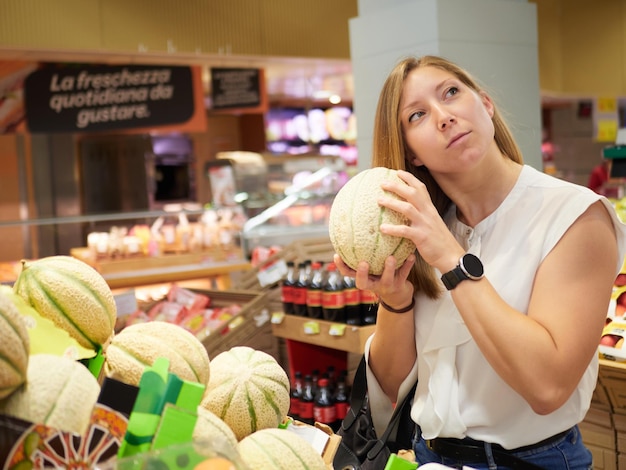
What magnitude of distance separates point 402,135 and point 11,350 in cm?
113

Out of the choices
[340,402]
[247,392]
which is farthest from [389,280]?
[340,402]

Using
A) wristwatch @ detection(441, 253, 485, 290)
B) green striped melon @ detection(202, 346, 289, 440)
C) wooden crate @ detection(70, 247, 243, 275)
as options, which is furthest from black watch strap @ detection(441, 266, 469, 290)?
wooden crate @ detection(70, 247, 243, 275)

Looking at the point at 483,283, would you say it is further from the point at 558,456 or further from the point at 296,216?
the point at 296,216

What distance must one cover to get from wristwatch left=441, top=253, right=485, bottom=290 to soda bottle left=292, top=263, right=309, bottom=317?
2.72 metres

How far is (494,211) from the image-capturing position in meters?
1.77

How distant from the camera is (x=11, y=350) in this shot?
2.96 feet

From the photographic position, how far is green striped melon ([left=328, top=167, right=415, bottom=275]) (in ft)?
5.08

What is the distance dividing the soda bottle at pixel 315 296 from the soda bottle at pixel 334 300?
0.14 ft

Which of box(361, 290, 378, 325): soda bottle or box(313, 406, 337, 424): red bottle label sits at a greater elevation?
box(361, 290, 378, 325): soda bottle

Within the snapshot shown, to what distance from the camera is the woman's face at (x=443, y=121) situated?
1.64 m

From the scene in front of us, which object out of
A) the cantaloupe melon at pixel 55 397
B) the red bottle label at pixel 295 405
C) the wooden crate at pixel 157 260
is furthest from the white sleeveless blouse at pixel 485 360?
the wooden crate at pixel 157 260

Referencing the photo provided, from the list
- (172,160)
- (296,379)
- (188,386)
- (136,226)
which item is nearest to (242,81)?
(136,226)

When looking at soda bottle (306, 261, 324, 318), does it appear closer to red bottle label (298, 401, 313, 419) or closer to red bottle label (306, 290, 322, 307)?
red bottle label (306, 290, 322, 307)

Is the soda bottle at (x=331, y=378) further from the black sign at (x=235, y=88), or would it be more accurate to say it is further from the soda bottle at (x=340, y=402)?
the black sign at (x=235, y=88)
